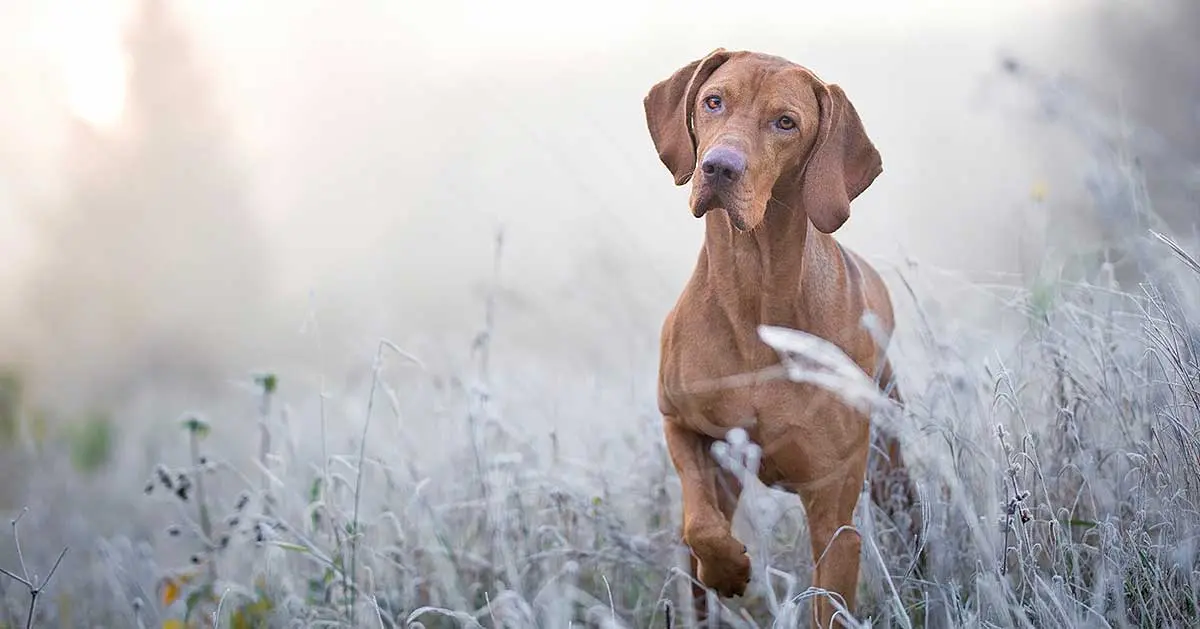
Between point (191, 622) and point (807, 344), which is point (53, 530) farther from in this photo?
point (807, 344)

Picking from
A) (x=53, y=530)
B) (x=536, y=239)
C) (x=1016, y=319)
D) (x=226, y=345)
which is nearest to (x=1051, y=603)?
(x=1016, y=319)

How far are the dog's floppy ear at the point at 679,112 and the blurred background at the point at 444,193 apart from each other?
74cm

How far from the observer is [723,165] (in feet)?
9.41

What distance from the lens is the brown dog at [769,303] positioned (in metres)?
3.08

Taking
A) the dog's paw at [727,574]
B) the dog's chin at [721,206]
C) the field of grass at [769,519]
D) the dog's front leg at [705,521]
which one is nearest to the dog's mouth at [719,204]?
the dog's chin at [721,206]

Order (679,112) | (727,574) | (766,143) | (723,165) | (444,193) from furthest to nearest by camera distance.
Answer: (444,193) → (679,112) → (727,574) → (766,143) → (723,165)

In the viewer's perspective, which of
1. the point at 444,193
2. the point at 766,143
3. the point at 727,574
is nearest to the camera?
the point at 766,143

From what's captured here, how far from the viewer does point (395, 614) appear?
3861 mm

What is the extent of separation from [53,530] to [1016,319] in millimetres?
3791

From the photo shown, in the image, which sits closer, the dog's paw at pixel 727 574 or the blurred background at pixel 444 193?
the dog's paw at pixel 727 574

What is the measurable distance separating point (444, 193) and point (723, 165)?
10.8m

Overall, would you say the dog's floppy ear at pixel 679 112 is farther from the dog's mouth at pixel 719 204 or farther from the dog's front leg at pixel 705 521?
the dog's front leg at pixel 705 521

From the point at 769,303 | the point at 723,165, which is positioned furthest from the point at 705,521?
the point at 723,165

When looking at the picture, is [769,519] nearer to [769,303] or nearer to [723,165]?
[769,303]
